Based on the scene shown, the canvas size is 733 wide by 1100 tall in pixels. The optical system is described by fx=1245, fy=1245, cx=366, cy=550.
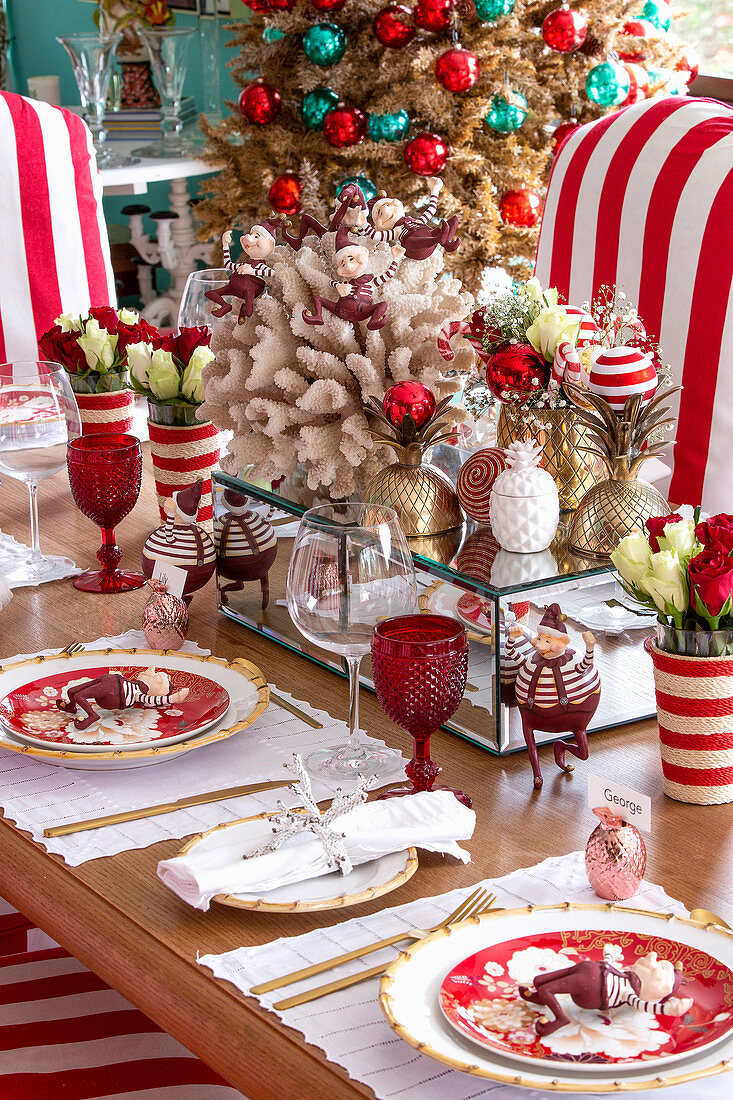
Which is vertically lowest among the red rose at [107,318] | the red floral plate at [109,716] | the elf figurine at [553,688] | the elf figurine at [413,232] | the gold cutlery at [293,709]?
the gold cutlery at [293,709]

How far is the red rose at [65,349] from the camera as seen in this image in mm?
1586

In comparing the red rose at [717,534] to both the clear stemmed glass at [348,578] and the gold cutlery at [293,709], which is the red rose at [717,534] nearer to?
the clear stemmed glass at [348,578]

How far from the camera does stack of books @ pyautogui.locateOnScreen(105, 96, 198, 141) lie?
14.6ft

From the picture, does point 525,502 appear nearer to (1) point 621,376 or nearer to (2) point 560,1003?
(1) point 621,376

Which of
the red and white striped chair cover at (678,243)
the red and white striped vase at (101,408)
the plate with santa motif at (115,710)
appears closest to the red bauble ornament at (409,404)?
the plate with santa motif at (115,710)

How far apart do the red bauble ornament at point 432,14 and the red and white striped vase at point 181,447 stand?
6.66 ft

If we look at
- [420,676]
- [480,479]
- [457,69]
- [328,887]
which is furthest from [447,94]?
[328,887]

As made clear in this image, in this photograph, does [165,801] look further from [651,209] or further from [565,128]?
[565,128]

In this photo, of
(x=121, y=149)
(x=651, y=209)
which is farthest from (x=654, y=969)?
(x=121, y=149)

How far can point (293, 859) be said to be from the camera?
2.52ft

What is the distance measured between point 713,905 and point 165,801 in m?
0.38

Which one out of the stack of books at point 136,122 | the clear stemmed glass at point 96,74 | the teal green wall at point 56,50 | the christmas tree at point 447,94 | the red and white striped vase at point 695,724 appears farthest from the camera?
the teal green wall at point 56,50

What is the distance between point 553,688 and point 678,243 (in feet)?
3.96

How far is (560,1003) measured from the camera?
0.64 m
